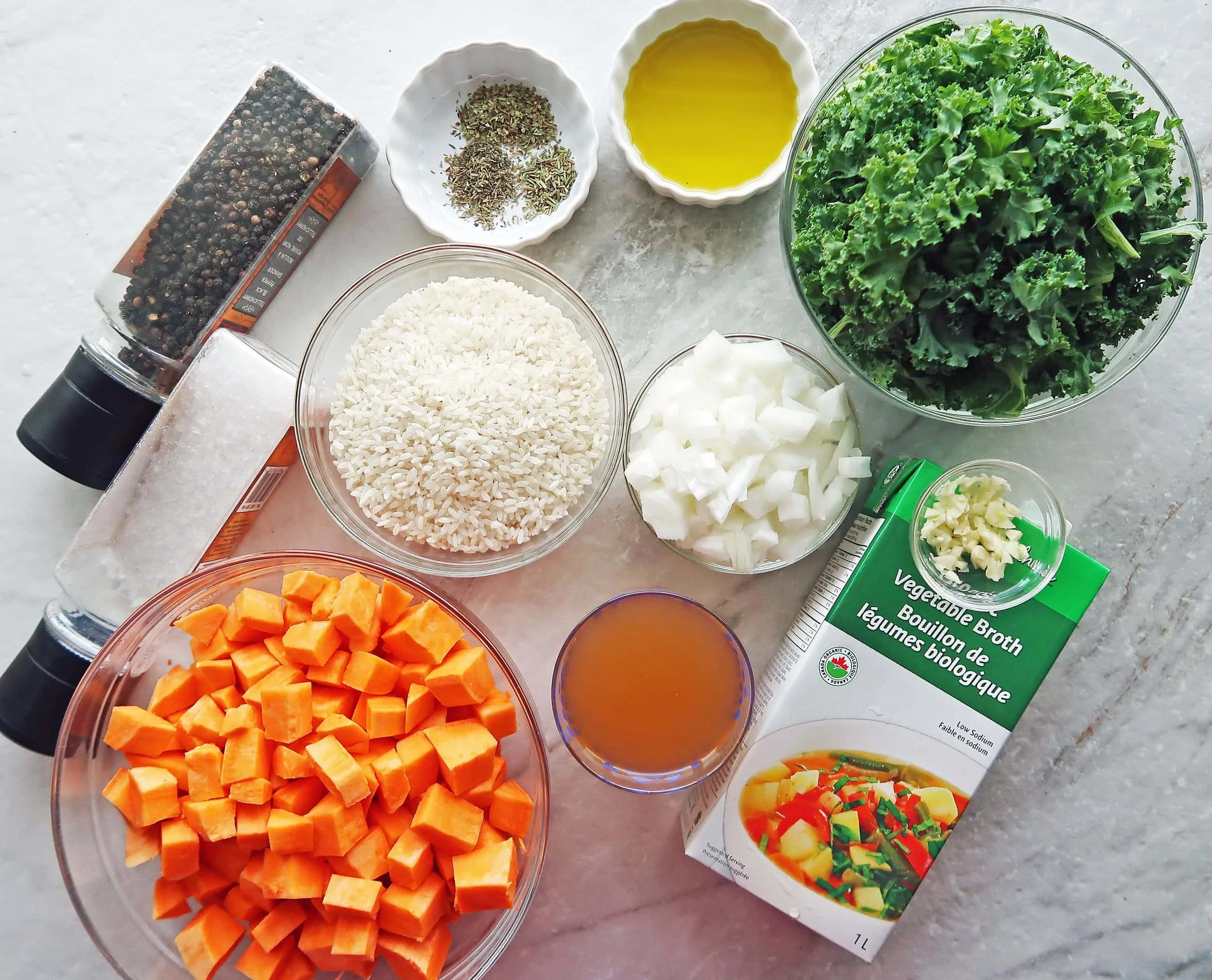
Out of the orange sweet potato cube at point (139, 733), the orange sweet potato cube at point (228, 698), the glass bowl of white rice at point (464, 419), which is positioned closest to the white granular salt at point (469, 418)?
the glass bowl of white rice at point (464, 419)

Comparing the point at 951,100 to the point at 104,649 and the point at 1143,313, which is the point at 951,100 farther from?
the point at 104,649

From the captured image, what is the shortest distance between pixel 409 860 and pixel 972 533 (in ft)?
3.06

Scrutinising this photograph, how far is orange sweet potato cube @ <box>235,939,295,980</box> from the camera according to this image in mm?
1239

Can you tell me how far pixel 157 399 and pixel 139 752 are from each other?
22.6 inches

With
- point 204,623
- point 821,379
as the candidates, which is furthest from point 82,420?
point 821,379

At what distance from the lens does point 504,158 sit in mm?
1517

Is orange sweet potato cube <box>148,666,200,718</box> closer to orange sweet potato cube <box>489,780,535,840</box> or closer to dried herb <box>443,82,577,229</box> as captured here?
orange sweet potato cube <box>489,780,535,840</box>

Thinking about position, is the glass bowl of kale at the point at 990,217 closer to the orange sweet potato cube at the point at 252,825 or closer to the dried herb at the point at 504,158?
the dried herb at the point at 504,158

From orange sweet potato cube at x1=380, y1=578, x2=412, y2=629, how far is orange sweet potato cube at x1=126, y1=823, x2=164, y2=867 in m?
0.44

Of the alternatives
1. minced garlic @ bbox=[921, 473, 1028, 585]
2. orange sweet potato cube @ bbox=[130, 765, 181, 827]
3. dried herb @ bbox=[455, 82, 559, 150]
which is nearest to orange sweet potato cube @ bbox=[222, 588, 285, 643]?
orange sweet potato cube @ bbox=[130, 765, 181, 827]

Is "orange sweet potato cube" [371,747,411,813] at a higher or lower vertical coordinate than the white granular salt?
lower

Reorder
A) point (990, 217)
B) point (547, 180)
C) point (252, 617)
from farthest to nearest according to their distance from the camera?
point (547, 180) < point (252, 617) < point (990, 217)

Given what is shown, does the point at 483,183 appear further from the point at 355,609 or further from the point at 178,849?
the point at 178,849

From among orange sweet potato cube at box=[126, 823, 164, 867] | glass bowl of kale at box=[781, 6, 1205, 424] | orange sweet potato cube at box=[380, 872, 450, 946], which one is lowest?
orange sweet potato cube at box=[126, 823, 164, 867]
